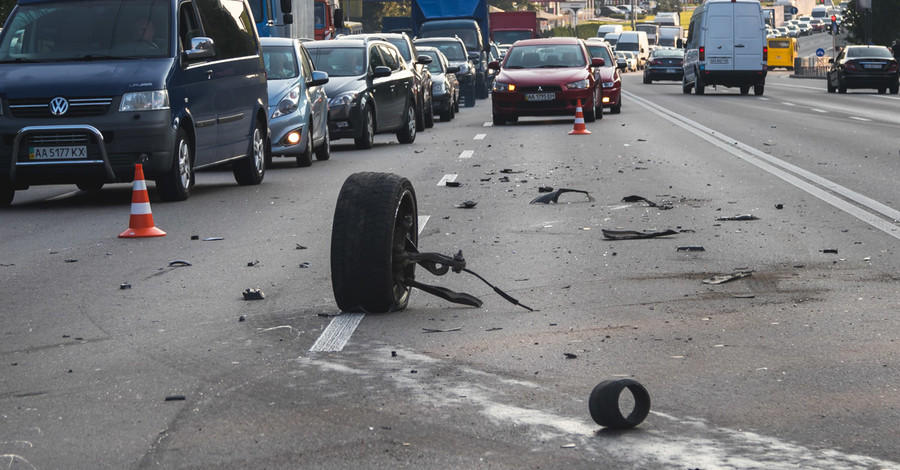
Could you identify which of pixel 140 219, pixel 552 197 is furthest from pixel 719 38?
pixel 140 219

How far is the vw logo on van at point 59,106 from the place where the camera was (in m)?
13.7

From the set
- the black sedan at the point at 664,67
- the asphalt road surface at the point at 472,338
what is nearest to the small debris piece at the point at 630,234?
the asphalt road surface at the point at 472,338

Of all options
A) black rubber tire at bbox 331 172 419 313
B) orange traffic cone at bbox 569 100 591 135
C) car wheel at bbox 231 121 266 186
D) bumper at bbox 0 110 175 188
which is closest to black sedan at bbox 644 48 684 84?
orange traffic cone at bbox 569 100 591 135

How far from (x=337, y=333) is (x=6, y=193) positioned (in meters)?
7.94

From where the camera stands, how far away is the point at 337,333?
23.3 ft

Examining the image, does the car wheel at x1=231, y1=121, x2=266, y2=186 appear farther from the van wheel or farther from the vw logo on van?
the van wheel

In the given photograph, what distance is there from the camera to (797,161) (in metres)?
18.5

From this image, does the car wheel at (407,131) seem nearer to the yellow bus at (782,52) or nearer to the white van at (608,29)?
the yellow bus at (782,52)

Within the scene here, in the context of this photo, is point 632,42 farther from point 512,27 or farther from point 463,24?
point 463,24

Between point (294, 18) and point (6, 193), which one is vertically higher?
point (294, 18)

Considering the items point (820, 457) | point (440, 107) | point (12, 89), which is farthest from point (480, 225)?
point (440, 107)

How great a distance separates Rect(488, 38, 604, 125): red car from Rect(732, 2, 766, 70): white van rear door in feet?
48.7

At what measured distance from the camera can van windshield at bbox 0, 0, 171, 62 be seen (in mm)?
14336

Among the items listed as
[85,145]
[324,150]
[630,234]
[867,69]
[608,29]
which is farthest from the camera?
[608,29]
